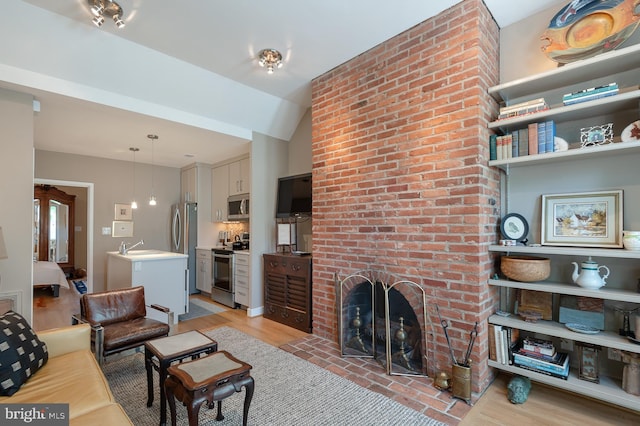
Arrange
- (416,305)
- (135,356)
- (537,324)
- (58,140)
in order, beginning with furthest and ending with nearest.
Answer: (58,140)
(135,356)
(416,305)
(537,324)

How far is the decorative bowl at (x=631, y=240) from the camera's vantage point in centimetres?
188

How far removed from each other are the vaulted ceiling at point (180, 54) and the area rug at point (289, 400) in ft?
9.00

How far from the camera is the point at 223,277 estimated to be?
5.03m

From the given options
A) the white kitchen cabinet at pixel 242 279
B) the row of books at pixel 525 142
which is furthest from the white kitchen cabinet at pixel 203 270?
the row of books at pixel 525 142

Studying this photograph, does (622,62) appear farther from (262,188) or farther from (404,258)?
(262,188)

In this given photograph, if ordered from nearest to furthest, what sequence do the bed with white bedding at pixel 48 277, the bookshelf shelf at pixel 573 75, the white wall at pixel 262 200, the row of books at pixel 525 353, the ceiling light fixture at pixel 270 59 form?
the bookshelf shelf at pixel 573 75, the row of books at pixel 525 353, the ceiling light fixture at pixel 270 59, the white wall at pixel 262 200, the bed with white bedding at pixel 48 277

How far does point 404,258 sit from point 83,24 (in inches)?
136

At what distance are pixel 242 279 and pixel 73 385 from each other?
2869 mm

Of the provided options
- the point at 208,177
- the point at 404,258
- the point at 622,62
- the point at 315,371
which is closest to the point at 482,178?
the point at 404,258

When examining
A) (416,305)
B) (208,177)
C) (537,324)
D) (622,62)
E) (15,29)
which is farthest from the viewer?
(208,177)

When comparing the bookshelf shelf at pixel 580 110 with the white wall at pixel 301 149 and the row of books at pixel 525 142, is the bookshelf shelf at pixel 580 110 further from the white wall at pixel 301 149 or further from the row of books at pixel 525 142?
the white wall at pixel 301 149

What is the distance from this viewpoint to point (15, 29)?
243 cm

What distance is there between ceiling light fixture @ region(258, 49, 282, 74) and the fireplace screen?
2.38m

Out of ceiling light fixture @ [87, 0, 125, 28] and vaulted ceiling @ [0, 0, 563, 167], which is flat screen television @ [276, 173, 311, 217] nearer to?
vaulted ceiling @ [0, 0, 563, 167]
